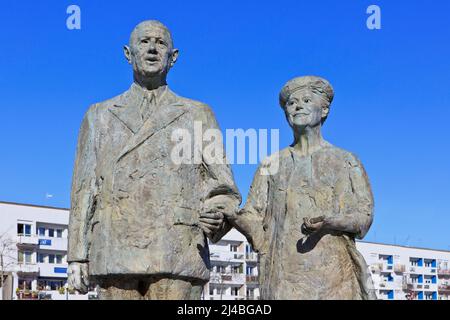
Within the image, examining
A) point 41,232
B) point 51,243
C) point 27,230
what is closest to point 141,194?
point 27,230

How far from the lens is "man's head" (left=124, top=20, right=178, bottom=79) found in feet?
27.9

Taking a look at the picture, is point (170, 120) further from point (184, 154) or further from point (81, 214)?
point (81, 214)

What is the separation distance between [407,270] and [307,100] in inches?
3393

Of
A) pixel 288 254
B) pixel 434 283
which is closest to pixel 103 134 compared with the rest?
pixel 288 254

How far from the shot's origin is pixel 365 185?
29.4 feet

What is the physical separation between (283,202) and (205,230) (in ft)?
3.56

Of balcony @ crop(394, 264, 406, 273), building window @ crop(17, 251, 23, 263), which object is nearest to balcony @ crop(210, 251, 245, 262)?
building window @ crop(17, 251, 23, 263)

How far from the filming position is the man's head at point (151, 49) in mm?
8516

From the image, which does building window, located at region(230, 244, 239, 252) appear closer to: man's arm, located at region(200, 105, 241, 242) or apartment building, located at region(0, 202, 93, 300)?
apartment building, located at region(0, 202, 93, 300)

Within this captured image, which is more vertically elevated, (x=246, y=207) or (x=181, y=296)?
(x=246, y=207)

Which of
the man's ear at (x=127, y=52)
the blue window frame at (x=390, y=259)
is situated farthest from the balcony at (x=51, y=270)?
the man's ear at (x=127, y=52)

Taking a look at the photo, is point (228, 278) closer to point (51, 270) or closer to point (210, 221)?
point (51, 270)

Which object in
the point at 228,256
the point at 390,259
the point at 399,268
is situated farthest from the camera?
the point at 390,259

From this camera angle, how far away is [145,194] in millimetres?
8227
